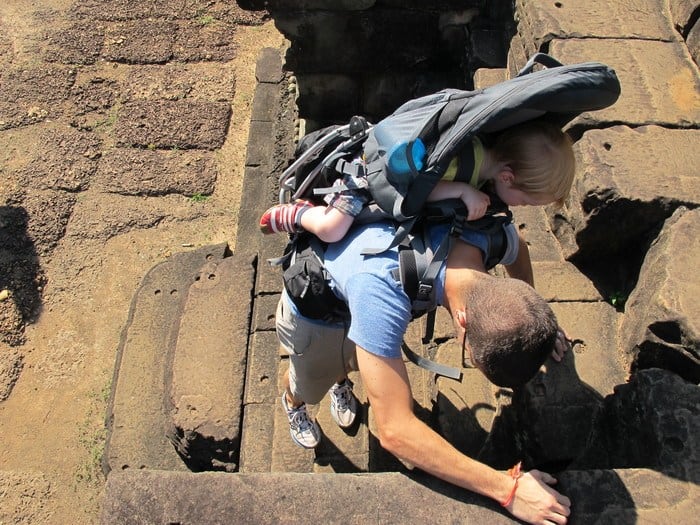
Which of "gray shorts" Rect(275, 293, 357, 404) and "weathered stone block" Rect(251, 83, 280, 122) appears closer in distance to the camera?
"gray shorts" Rect(275, 293, 357, 404)

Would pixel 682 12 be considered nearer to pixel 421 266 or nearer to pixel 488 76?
pixel 488 76

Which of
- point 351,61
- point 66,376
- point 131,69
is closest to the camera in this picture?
point 66,376

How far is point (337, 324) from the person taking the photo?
2561mm

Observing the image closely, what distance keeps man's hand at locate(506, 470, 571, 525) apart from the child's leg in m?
1.06

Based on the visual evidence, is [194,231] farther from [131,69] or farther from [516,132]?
[516,132]

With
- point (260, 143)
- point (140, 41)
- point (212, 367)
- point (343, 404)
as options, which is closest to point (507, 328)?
point (343, 404)

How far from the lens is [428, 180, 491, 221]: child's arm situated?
2.08 meters

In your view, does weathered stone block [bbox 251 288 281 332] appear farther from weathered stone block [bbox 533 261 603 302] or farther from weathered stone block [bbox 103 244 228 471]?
weathered stone block [bbox 533 261 603 302]

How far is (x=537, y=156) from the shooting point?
203cm

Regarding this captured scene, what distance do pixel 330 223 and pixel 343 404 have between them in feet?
5.24

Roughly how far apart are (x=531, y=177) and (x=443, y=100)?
411 millimetres

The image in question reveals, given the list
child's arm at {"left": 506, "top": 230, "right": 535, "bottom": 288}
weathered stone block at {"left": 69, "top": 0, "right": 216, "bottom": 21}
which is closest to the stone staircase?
child's arm at {"left": 506, "top": 230, "right": 535, "bottom": 288}

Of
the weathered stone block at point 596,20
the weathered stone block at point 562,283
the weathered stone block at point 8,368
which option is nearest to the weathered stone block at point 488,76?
the weathered stone block at point 596,20

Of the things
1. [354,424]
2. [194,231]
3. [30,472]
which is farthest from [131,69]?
[354,424]
